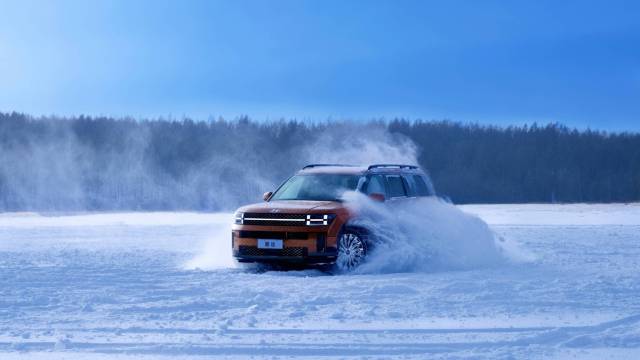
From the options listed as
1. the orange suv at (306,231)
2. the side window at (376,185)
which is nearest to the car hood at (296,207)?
the orange suv at (306,231)

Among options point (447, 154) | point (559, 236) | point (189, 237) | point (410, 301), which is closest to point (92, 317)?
point (410, 301)

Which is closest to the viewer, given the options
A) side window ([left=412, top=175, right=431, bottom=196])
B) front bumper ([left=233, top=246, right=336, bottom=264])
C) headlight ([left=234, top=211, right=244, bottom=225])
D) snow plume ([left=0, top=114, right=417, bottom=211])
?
front bumper ([left=233, top=246, right=336, bottom=264])

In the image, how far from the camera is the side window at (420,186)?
16875 millimetres

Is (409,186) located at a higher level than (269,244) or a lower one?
higher

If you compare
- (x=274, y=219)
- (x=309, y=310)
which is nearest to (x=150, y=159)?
(x=274, y=219)

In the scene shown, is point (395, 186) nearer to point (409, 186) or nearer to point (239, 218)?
point (409, 186)

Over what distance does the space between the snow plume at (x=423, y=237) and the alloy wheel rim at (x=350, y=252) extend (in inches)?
5.4

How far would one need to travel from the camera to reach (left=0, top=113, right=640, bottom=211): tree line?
3187 inches

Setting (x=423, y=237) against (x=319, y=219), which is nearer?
(x=319, y=219)

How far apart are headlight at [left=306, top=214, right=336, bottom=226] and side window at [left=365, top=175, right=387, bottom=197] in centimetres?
158

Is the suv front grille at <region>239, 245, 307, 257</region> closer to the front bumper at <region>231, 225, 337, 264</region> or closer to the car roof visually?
the front bumper at <region>231, 225, 337, 264</region>

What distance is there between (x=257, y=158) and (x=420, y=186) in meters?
83.1

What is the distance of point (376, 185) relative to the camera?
1614 centimetres

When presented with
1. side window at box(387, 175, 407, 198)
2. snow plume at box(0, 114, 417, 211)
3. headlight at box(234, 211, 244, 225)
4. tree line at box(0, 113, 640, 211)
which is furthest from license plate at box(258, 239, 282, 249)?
tree line at box(0, 113, 640, 211)
